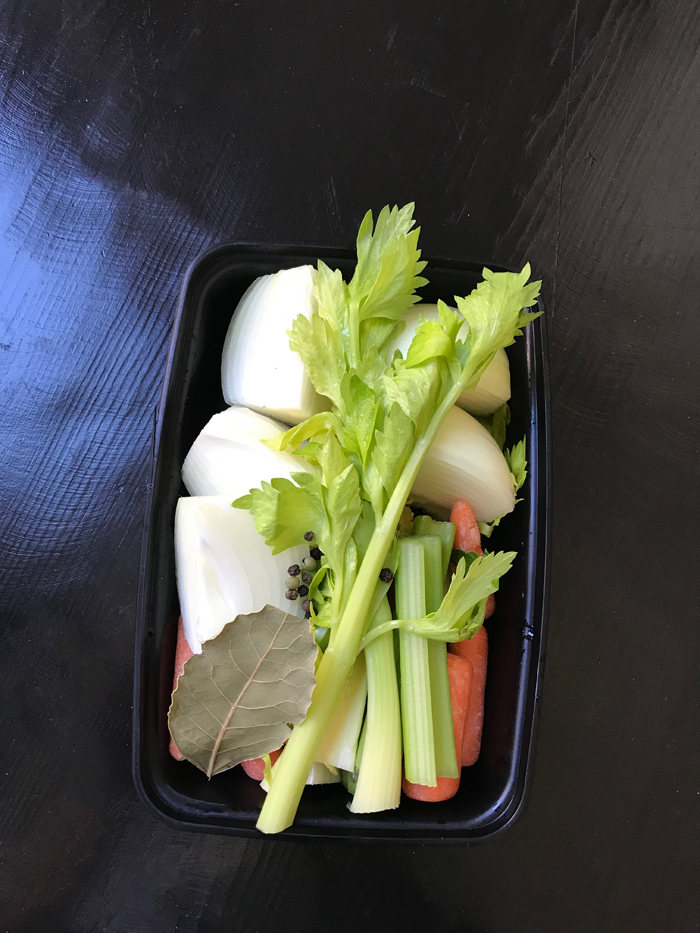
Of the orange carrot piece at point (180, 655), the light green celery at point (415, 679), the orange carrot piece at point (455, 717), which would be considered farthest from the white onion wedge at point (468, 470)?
the orange carrot piece at point (180, 655)

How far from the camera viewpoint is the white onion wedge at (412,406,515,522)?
0.91 m

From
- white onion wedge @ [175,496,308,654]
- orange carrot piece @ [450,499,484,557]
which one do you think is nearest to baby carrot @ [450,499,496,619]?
orange carrot piece @ [450,499,484,557]

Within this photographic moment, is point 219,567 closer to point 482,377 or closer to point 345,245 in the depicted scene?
point 482,377

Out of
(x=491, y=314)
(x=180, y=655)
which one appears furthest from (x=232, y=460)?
(x=491, y=314)

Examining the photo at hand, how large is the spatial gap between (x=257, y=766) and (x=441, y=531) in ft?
1.32

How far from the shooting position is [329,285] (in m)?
0.91

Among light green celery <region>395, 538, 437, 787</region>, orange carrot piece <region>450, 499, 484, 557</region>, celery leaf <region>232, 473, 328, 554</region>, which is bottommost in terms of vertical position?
light green celery <region>395, 538, 437, 787</region>

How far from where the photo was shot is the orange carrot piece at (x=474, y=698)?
958mm

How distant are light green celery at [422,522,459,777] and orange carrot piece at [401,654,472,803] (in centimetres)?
3

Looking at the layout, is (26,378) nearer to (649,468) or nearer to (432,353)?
(432,353)

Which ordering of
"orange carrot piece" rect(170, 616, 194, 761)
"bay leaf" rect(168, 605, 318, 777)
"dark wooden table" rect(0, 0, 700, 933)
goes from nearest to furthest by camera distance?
"bay leaf" rect(168, 605, 318, 777)
"orange carrot piece" rect(170, 616, 194, 761)
"dark wooden table" rect(0, 0, 700, 933)

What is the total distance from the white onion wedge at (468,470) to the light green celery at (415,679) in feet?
0.35

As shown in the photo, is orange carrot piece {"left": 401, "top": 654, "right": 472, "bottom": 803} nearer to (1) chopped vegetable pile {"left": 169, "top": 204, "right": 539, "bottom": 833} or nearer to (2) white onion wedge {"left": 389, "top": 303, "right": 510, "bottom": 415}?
(1) chopped vegetable pile {"left": 169, "top": 204, "right": 539, "bottom": 833}

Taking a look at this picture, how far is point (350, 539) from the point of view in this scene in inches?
33.7
